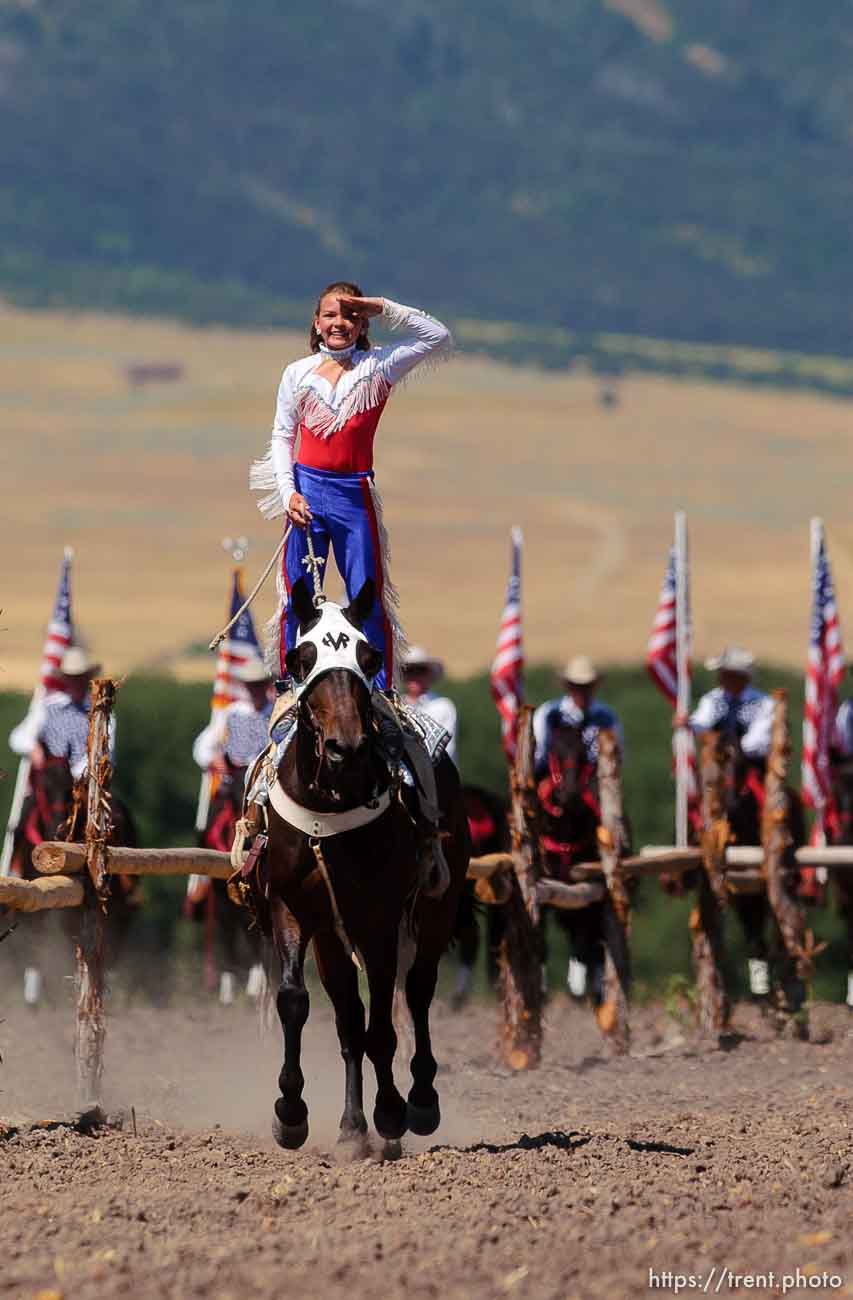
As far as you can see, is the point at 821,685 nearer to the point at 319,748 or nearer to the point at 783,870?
the point at 783,870

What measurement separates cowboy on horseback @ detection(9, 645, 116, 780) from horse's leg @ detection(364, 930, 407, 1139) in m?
7.73

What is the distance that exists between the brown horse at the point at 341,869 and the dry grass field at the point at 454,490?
51.8m

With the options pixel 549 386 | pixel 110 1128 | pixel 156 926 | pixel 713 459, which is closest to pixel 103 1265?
pixel 110 1128

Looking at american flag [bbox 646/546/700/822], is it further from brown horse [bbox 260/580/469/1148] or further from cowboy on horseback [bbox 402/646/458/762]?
brown horse [bbox 260/580/469/1148]

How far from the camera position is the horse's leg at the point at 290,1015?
9.12 m

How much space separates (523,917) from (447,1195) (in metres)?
6.23

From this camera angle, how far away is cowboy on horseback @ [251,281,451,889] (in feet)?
31.4

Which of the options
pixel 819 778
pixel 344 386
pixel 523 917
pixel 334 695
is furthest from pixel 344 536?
pixel 819 778

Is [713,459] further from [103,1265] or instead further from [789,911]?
[103,1265]

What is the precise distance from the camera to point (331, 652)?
8.91m

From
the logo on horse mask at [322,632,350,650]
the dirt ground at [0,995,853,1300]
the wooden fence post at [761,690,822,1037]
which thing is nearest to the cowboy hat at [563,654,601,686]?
the wooden fence post at [761,690,822,1037]

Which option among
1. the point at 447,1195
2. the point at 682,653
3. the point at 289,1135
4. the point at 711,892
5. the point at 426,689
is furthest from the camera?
the point at 682,653

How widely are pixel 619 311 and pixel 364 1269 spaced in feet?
579

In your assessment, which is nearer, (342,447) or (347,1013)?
(347,1013)
